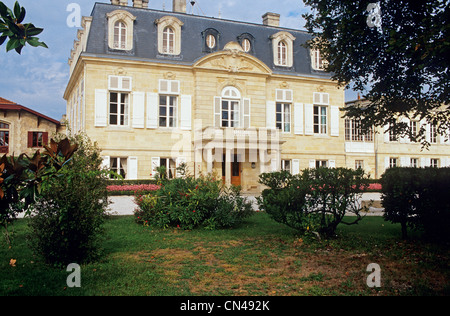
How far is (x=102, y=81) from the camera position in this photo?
21.7 m

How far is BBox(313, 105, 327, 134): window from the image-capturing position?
86.0 feet

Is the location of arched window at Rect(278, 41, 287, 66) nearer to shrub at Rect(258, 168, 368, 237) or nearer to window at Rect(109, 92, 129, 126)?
window at Rect(109, 92, 129, 126)

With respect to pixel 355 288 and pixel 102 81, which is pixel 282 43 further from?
pixel 355 288

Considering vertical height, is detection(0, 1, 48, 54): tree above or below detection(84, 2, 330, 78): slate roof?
below

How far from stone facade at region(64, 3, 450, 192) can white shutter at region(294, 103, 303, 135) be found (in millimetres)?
65

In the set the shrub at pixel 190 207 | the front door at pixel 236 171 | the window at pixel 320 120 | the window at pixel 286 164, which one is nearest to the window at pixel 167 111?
the front door at pixel 236 171

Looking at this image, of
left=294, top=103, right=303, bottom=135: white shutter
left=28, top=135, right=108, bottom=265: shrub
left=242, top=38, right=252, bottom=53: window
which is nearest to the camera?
left=28, top=135, right=108, bottom=265: shrub

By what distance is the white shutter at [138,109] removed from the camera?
870 inches

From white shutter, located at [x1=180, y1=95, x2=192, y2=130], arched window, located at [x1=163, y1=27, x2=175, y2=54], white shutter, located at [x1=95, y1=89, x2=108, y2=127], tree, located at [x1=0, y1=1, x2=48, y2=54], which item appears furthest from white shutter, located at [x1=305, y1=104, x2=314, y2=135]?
tree, located at [x1=0, y1=1, x2=48, y2=54]

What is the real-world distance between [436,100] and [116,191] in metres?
15.0

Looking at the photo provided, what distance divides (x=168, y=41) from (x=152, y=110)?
4.38 meters

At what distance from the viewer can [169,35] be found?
23375mm

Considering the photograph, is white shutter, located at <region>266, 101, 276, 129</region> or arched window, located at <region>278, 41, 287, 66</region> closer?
white shutter, located at <region>266, 101, 276, 129</region>

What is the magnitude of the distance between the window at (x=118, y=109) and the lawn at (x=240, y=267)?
47.3 ft
